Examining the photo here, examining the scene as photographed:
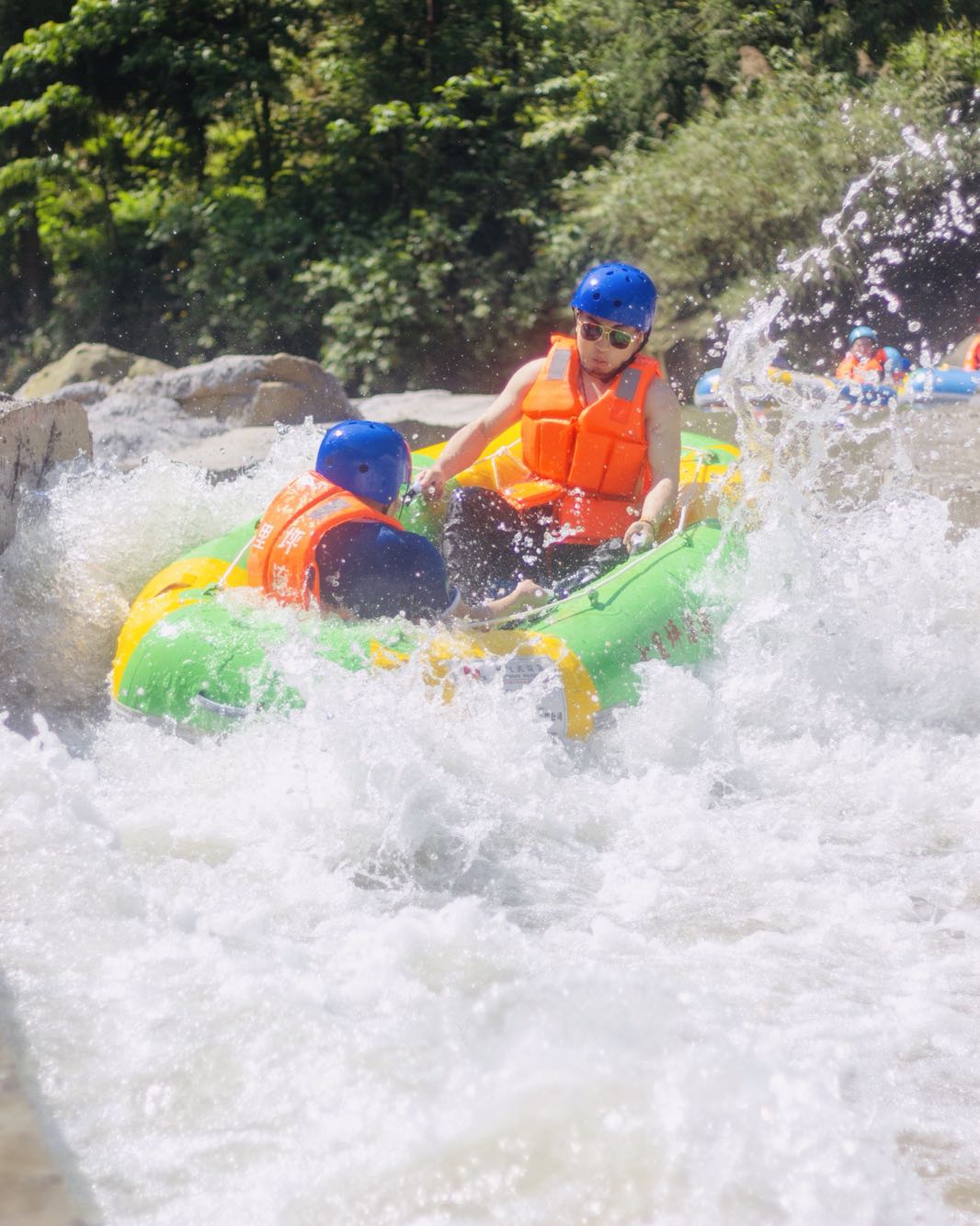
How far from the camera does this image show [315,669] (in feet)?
12.9

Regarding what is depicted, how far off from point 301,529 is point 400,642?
429mm

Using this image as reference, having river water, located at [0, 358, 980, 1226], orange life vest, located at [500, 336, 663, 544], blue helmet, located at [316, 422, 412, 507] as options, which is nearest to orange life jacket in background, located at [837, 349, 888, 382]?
river water, located at [0, 358, 980, 1226]

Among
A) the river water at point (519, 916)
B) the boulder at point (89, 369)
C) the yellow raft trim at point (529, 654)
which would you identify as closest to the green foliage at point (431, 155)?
the boulder at point (89, 369)

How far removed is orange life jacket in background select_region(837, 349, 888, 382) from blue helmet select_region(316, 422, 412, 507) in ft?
22.4

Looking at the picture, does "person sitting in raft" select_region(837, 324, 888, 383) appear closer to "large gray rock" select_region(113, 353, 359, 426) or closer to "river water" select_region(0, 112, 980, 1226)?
"large gray rock" select_region(113, 353, 359, 426)

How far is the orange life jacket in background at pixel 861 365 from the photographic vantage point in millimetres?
10242

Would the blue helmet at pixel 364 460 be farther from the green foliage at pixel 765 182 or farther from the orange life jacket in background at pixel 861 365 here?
the green foliage at pixel 765 182

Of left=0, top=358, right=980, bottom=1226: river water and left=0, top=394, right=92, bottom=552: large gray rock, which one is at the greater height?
left=0, top=394, right=92, bottom=552: large gray rock

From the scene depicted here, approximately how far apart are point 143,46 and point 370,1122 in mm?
11776

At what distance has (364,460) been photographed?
159 inches

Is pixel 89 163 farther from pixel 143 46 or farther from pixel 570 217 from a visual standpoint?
pixel 570 217

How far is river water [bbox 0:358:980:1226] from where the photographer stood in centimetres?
251

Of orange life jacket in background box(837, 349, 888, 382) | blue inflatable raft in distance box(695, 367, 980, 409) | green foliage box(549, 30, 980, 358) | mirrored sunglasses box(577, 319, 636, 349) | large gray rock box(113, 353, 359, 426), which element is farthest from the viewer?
green foliage box(549, 30, 980, 358)

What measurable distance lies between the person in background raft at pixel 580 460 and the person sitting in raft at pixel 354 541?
2.39ft
